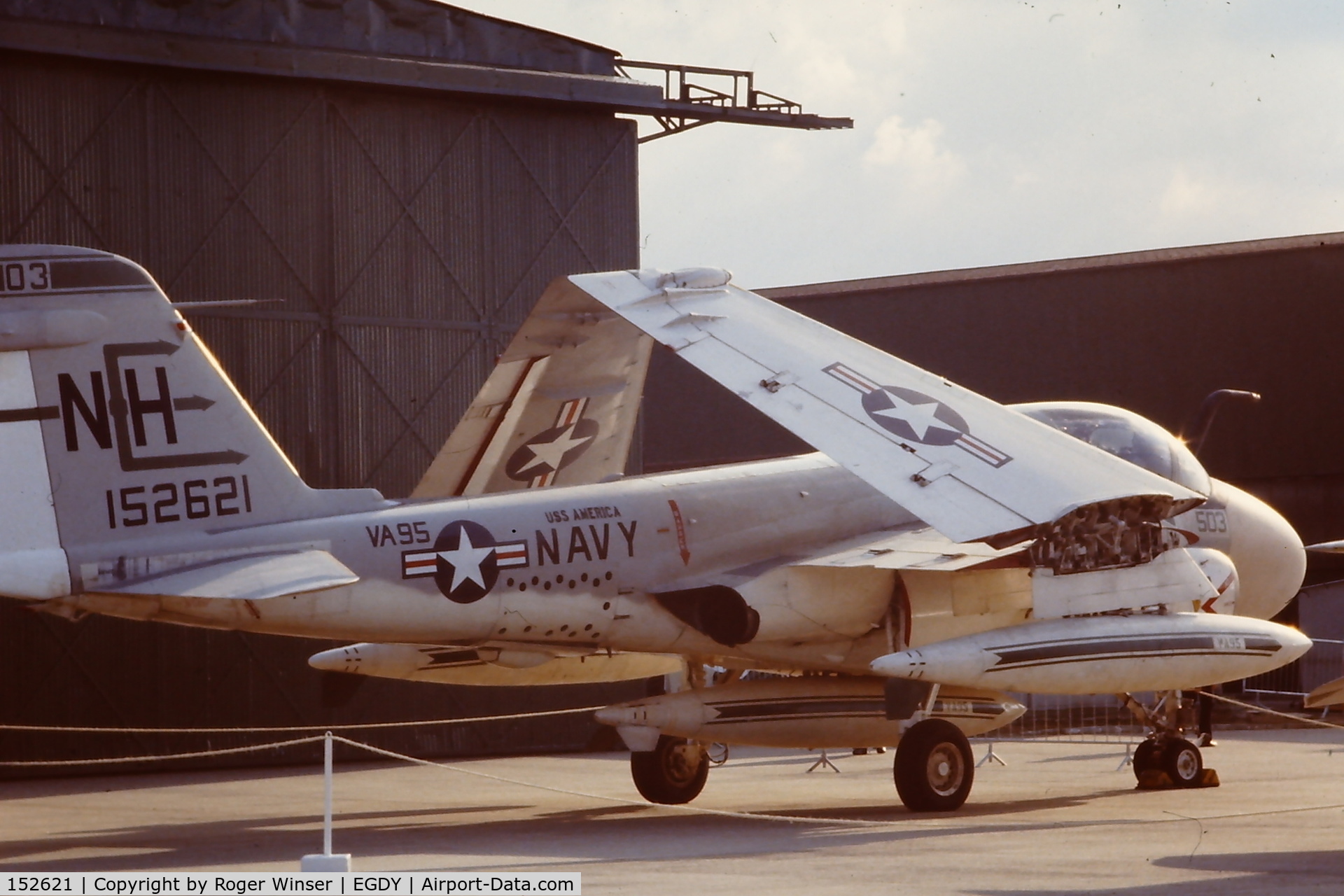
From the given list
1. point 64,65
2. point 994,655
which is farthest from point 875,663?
point 64,65

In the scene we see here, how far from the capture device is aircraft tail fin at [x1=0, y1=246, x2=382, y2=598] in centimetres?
1241

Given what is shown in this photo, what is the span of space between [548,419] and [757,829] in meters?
4.92

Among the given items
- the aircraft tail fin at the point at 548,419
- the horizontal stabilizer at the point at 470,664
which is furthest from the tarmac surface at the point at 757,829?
the aircraft tail fin at the point at 548,419

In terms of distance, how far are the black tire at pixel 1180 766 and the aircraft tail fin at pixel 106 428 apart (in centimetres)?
850

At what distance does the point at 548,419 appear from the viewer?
54.7ft

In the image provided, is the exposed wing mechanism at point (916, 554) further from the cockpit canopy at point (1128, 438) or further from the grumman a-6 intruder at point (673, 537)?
the cockpit canopy at point (1128, 438)

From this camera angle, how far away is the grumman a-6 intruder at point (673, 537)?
12484 mm

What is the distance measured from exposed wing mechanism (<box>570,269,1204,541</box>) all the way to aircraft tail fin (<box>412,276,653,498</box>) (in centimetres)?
215

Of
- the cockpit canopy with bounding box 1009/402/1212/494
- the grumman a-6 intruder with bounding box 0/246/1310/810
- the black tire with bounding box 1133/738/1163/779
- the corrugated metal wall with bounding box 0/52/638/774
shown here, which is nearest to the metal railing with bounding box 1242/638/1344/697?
the black tire with bounding box 1133/738/1163/779

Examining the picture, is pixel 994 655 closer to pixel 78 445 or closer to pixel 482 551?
pixel 482 551
